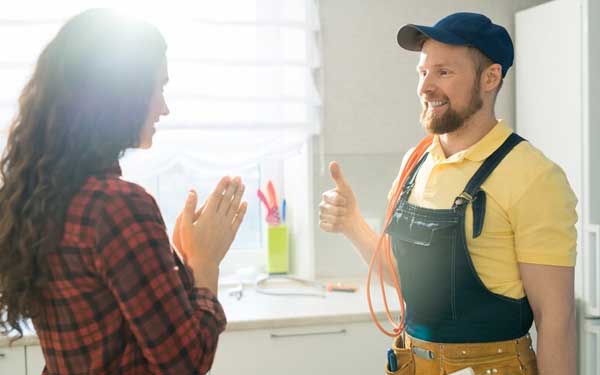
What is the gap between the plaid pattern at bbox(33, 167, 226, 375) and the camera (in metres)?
1.07

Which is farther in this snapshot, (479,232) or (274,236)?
(274,236)

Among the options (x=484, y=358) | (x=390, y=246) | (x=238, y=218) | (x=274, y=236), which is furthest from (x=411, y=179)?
(x=274, y=236)

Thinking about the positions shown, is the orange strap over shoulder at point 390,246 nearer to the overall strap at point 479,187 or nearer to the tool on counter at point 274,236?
the overall strap at point 479,187

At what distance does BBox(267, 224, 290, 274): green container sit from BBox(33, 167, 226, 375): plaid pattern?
1.62 meters

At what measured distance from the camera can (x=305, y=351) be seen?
87.0 inches

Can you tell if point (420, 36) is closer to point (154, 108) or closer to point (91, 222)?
point (154, 108)

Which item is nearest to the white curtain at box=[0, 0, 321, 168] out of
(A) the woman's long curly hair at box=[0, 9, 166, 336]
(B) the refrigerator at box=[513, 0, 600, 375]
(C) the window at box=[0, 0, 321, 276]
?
(C) the window at box=[0, 0, 321, 276]

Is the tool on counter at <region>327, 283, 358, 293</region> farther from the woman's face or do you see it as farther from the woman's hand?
the woman's face

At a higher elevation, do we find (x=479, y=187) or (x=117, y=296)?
(x=479, y=187)

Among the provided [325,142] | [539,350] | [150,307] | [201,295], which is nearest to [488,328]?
[539,350]

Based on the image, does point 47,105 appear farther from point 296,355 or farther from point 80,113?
point 296,355

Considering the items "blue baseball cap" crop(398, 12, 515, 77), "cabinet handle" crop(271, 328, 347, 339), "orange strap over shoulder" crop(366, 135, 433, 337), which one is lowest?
"cabinet handle" crop(271, 328, 347, 339)

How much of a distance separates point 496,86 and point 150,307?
100cm

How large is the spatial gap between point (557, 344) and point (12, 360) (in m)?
1.44
